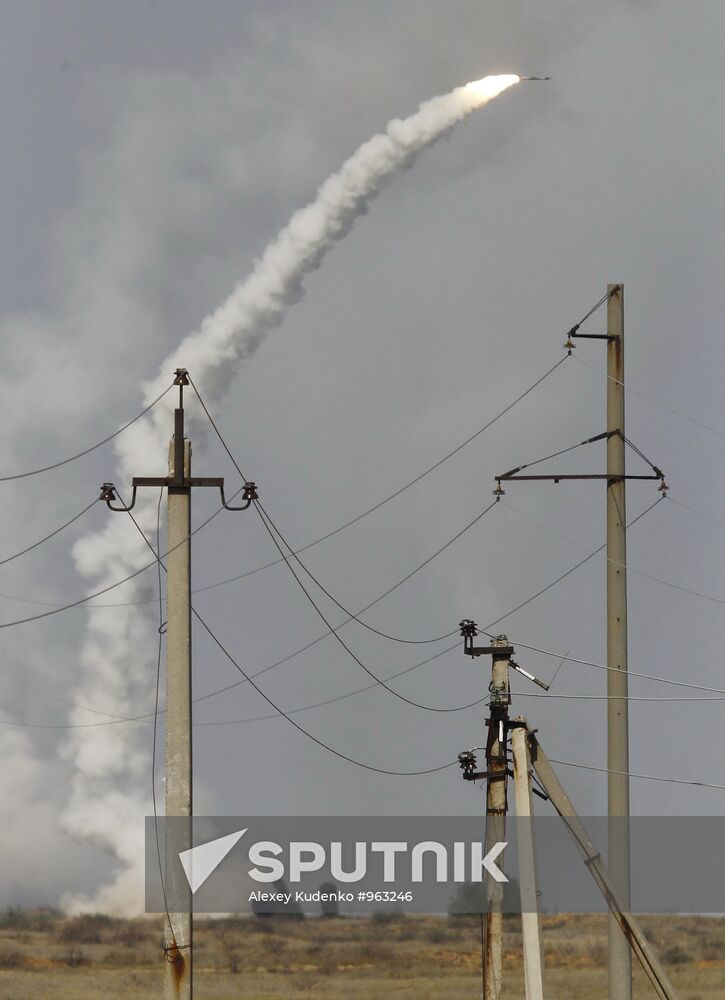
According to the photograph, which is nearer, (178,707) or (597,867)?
(178,707)

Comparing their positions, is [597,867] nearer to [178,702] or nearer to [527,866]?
[527,866]

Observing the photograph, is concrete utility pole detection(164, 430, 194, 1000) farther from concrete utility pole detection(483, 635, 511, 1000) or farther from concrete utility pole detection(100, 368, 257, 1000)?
concrete utility pole detection(483, 635, 511, 1000)

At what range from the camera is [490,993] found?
33.8m

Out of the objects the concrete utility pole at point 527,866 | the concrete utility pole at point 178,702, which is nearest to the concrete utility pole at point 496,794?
the concrete utility pole at point 527,866

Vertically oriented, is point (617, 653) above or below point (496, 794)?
above

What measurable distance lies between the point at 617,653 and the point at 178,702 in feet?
33.9

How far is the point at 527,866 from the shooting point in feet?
109

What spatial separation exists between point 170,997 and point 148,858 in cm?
1364

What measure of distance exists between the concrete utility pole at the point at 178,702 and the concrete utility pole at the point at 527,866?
21.5ft

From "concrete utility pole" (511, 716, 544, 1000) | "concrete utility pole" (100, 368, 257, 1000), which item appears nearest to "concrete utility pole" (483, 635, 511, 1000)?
"concrete utility pole" (511, 716, 544, 1000)

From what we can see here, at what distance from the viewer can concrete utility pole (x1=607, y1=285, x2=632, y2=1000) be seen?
115ft

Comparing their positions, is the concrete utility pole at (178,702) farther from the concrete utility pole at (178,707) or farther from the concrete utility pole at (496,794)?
the concrete utility pole at (496,794)

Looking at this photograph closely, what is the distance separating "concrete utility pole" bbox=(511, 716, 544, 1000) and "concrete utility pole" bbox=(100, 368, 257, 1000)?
21.5ft

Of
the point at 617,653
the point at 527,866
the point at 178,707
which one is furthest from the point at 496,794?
the point at 178,707
